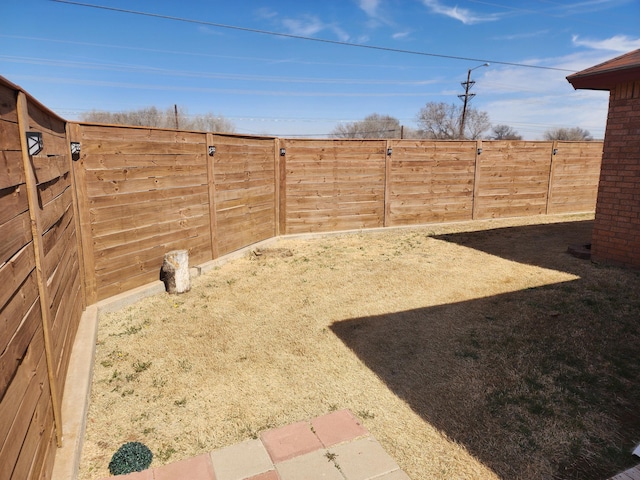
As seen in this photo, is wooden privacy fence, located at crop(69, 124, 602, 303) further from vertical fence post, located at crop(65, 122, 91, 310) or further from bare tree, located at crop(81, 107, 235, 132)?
bare tree, located at crop(81, 107, 235, 132)

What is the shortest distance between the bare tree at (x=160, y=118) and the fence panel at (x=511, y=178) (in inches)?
1382

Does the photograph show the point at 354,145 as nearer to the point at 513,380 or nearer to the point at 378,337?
the point at 378,337

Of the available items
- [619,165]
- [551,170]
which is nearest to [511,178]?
[551,170]

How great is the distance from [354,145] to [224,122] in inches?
1777

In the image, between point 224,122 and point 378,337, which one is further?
point 224,122

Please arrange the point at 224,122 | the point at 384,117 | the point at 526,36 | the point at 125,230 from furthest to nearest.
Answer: the point at 384,117 → the point at 224,122 → the point at 526,36 → the point at 125,230

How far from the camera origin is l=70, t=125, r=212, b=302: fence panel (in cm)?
508

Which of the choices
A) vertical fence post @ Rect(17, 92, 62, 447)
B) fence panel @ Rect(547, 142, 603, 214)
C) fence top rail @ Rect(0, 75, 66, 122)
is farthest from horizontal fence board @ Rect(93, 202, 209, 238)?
fence panel @ Rect(547, 142, 603, 214)

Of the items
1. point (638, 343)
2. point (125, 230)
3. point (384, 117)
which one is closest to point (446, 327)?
point (638, 343)

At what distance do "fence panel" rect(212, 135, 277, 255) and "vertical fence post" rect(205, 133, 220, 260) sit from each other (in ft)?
0.21

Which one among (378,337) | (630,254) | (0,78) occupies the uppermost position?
(0,78)

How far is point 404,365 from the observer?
4.00m

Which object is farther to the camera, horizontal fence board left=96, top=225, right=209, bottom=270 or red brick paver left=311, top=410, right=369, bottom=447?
horizontal fence board left=96, top=225, right=209, bottom=270

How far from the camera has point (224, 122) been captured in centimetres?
5122
